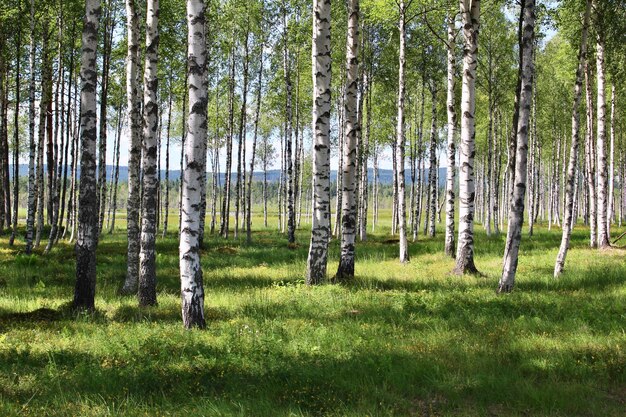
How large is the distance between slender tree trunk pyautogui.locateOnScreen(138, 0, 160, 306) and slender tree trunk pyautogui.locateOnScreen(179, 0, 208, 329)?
87.7 inches

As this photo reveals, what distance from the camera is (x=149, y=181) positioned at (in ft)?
31.6

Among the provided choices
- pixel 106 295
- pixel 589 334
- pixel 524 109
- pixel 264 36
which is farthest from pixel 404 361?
pixel 264 36

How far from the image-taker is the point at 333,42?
25703mm

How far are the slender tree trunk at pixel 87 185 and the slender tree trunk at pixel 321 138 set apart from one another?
196 inches

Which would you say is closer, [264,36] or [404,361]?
[404,361]

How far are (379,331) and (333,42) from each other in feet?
70.3

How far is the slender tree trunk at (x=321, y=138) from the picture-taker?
1148 cm

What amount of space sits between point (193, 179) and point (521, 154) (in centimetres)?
720

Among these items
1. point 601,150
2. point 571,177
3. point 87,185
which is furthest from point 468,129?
point 87,185

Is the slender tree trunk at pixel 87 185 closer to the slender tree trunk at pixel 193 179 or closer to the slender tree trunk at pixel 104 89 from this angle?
the slender tree trunk at pixel 193 179

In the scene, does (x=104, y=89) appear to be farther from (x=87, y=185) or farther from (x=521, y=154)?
(x=521, y=154)

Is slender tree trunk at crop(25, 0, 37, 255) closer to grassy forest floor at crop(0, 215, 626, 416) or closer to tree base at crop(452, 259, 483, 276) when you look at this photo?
grassy forest floor at crop(0, 215, 626, 416)

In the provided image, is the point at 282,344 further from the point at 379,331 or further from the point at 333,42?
the point at 333,42

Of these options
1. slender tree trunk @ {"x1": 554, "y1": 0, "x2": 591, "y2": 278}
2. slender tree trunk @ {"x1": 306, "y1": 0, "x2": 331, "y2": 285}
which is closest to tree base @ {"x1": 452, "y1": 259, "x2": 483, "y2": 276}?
slender tree trunk @ {"x1": 554, "y1": 0, "x2": 591, "y2": 278}
